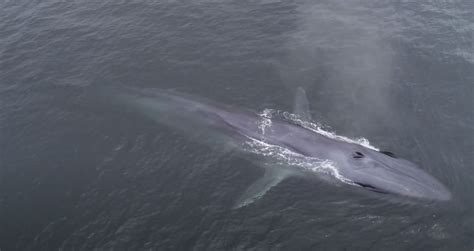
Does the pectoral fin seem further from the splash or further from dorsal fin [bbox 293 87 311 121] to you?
dorsal fin [bbox 293 87 311 121]

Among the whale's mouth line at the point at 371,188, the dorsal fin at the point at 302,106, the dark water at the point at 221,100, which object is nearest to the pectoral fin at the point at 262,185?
the dark water at the point at 221,100

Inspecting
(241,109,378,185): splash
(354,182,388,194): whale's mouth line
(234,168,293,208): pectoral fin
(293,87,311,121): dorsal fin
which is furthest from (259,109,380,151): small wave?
(234,168,293,208): pectoral fin

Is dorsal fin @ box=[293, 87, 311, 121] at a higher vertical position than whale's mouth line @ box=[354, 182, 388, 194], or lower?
higher

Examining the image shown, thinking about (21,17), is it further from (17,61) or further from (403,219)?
(403,219)

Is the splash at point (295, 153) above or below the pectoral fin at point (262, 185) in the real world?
above

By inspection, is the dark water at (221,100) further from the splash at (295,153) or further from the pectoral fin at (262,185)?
the splash at (295,153)

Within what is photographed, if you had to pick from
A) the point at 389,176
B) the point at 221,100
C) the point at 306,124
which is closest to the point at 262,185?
the point at 306,124
